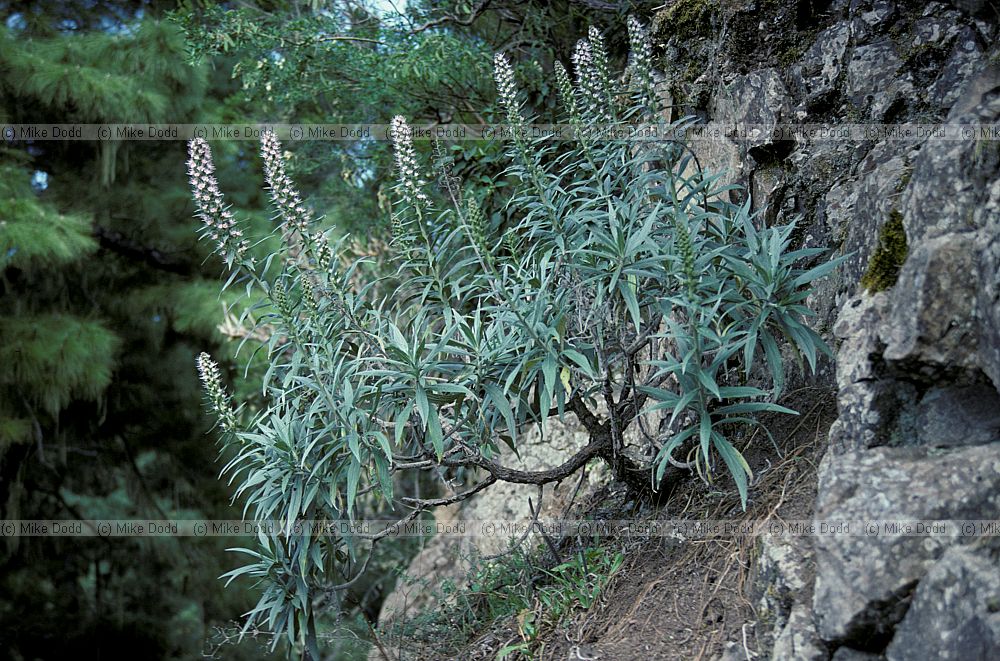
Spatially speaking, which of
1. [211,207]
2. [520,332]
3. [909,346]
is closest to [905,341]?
[909,346]

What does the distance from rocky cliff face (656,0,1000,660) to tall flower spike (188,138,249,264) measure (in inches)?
84.9

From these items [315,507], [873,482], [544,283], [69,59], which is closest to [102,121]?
[69,59]

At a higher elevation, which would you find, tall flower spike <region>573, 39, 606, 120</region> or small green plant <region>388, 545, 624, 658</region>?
tall flower spike <region>573, 39, 606, 120</region>

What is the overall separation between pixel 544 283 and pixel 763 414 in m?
1.17

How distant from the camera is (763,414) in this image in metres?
3.52

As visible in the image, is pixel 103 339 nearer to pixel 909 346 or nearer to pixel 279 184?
pixel 279 184

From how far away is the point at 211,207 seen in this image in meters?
3.14

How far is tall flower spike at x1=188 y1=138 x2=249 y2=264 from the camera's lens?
3.04 m

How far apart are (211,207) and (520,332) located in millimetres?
1239

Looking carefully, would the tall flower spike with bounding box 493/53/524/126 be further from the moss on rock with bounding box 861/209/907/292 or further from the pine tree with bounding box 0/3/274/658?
the pine tree with bounding box 0/3/274/658

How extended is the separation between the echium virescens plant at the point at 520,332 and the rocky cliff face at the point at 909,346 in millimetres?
274

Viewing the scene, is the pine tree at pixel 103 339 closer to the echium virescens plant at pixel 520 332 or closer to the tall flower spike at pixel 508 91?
the echium virescens plant at pixel 520 332

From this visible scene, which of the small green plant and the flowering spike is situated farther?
the small green plant

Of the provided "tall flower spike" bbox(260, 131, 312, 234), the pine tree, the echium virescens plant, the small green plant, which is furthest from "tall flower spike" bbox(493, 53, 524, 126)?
the pine tree
